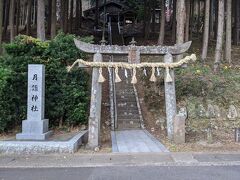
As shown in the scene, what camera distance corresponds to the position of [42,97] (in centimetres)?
1204

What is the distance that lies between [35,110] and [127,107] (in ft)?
17.1

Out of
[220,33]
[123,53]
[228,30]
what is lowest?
[123,53]

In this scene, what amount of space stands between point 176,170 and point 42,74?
583 cm

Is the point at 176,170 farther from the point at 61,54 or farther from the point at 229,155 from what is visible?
the point at 61,54

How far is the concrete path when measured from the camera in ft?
35.5

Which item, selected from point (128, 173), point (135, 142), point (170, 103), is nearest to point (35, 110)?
point (135, 142)

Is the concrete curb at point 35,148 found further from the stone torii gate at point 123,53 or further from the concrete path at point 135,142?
the stone torii gate at point 123,53

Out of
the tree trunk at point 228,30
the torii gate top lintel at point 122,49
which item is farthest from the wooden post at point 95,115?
the tree trunk at point 228,30

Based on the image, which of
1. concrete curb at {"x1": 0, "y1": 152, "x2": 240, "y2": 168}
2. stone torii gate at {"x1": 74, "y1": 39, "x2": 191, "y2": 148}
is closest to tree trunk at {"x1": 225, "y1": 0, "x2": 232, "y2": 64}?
stone torii gate at {"x1": 74, "y1": 39, "x2": 191, "y2": 148}

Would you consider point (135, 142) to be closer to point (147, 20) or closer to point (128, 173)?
point (128, 173)

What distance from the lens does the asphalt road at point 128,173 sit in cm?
751

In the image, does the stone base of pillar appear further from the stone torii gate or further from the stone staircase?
the stone staircase

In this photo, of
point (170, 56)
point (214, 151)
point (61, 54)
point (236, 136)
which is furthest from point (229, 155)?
point (61, 54)

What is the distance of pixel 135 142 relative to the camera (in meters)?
11.9
